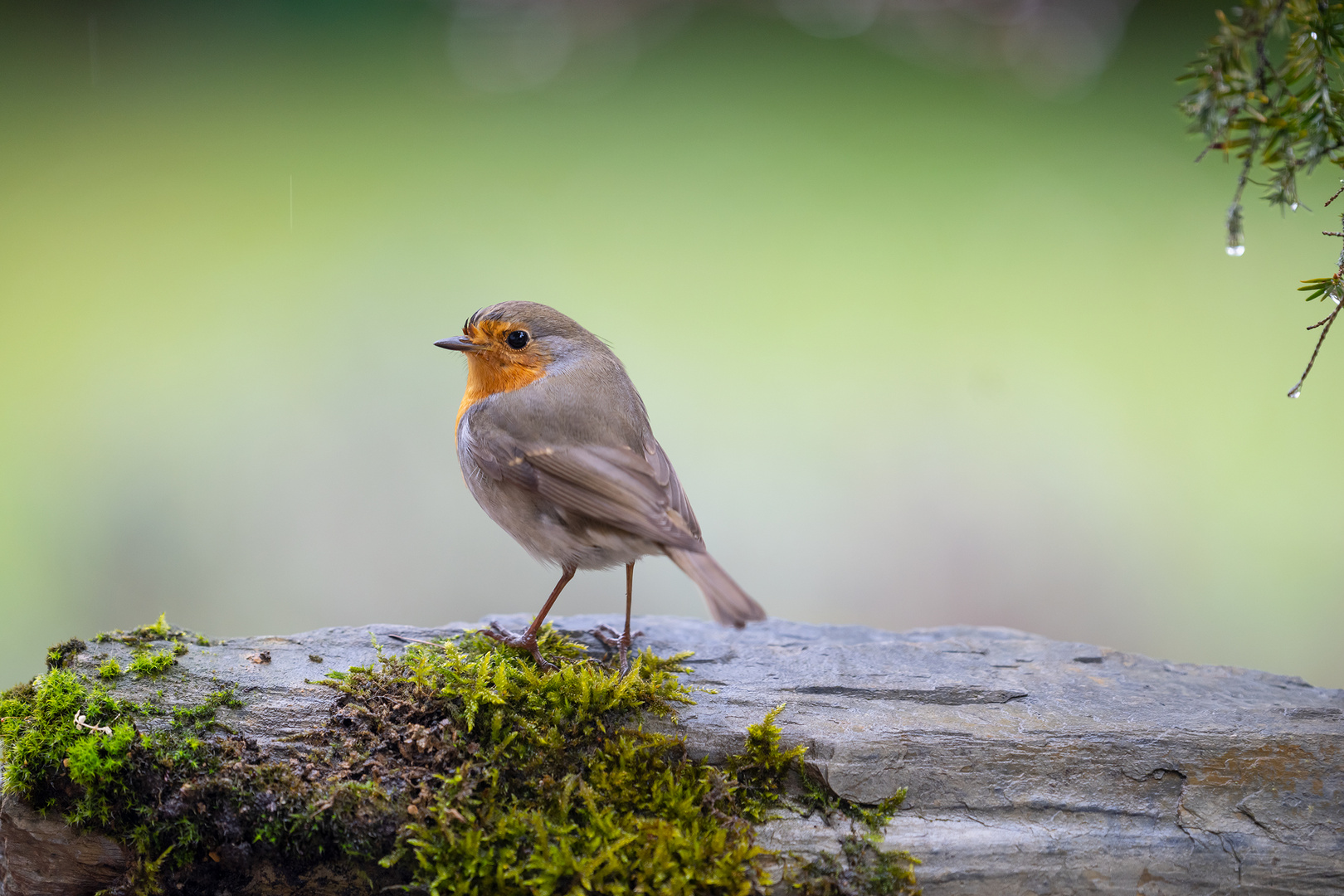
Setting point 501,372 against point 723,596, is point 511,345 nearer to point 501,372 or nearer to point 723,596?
point 501,372

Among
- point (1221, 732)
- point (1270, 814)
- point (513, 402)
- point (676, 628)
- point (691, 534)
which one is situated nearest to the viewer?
point (1270, 814)

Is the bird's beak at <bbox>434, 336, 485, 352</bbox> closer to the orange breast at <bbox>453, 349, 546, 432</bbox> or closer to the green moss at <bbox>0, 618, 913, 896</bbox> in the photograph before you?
the orange breast at <bbox>453, 349, 546, 432</bbox>

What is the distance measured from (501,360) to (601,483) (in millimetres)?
779

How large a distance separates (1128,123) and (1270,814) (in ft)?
16.5

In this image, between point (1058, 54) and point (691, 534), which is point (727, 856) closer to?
point (691, 534)

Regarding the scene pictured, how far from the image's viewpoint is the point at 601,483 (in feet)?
10.4

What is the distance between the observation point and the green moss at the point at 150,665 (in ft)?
9.84

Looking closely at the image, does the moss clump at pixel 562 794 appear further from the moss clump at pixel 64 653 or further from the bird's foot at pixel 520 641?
the moss clump at pixel 64 653

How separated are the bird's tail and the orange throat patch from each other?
1.16 metres

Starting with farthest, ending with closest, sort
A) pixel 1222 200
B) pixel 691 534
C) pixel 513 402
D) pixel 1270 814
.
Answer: pixel 1222 200 < pixel 513 402 < pixel 691 534 < pixel 1270 814

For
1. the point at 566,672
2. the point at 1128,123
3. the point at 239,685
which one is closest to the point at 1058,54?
the point at 1128,123

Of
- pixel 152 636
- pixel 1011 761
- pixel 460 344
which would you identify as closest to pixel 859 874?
pixel 1011 761

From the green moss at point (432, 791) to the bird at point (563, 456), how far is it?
1.73 feet

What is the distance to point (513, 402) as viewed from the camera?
345cm
